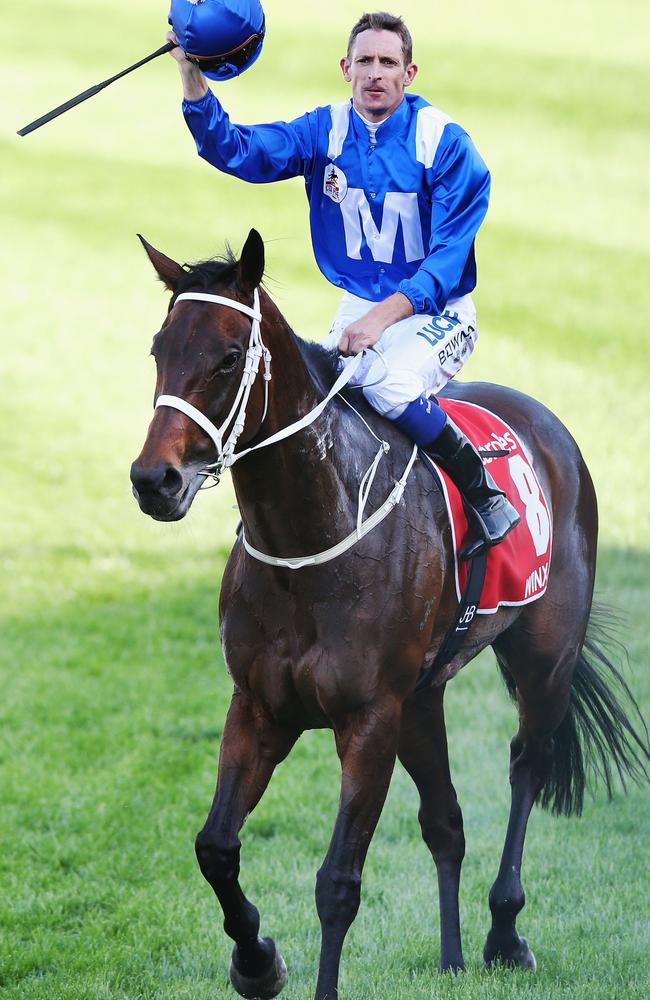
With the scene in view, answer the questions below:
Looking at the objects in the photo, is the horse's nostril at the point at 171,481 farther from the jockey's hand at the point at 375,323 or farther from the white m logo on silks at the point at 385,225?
the white m logo on silks at the point at 385,225

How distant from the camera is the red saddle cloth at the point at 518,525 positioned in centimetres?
490

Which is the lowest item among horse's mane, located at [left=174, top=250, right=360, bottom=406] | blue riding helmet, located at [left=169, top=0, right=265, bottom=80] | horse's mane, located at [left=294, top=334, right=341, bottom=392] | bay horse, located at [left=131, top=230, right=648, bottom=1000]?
bay horse, located at [left=131, top=230, right=648, bottom=1000]

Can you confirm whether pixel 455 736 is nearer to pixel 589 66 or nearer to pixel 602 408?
pixel 602 408

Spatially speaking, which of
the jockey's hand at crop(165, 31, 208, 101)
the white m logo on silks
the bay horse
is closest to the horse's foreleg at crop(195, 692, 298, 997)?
the bay horse

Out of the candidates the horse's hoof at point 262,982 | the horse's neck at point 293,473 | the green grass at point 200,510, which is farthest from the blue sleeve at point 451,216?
the horse's hoof at point 262,982

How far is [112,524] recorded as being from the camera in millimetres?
11523

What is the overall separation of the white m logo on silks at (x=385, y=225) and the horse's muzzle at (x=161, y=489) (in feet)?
4.41

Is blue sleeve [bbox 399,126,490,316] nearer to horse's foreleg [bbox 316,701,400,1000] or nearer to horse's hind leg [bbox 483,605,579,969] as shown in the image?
horse's foreleg [bbox 316,701,400,1000]

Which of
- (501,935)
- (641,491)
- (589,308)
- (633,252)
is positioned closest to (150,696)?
(501,935)

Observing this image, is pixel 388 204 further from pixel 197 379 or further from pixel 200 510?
pixel 200 510

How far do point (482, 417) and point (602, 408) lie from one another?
31.4ft

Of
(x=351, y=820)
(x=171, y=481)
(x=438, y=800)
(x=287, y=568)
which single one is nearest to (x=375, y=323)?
(x=287, y=568)

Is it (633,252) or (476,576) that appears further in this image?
(633,252)

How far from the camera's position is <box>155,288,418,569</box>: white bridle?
12.2ft
